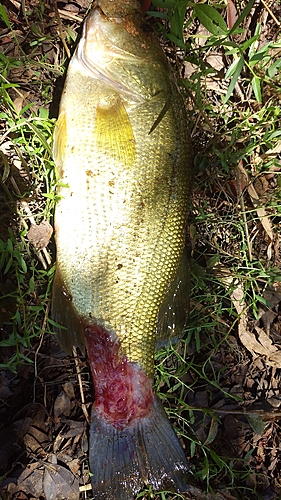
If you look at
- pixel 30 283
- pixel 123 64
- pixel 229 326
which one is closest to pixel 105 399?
pixel 30 283

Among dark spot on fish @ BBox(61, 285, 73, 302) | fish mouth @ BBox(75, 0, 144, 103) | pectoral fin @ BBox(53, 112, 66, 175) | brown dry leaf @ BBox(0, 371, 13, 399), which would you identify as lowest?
brown dry leaf @ BBox(0, 371, 13, 399)

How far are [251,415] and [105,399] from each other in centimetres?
94

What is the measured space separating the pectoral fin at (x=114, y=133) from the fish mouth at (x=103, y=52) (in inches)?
3.8

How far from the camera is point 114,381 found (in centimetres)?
212

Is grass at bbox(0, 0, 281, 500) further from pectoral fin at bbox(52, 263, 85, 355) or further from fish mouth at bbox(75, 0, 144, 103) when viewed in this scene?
fish mouth at bbox(75, 0, 144, 103)

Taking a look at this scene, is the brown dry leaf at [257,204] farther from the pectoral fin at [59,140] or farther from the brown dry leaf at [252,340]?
the pectoral fin at [59,140]

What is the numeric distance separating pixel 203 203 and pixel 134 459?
4.82 ft

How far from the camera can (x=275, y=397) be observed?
2.66 metres

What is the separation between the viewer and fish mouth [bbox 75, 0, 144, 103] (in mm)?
2104

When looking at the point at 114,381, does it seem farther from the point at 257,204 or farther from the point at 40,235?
the point at 257,204

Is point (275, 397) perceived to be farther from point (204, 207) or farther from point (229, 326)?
point (204, 207)

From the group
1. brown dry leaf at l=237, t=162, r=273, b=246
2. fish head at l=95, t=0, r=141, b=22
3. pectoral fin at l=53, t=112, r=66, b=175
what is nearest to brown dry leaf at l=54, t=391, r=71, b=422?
pectoral fin at l=53, t=112, r=66, b=175

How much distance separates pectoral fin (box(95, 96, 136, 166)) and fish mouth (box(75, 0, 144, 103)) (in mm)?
96

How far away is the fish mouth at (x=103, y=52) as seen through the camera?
210 centimetres
